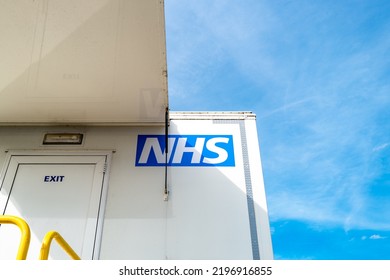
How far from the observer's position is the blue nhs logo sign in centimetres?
315

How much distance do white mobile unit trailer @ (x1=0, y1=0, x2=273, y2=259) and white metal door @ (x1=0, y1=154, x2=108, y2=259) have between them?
1 cm

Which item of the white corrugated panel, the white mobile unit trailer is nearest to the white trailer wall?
the white mobile unit trailer

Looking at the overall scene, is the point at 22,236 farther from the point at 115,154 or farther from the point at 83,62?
the point at 115,154

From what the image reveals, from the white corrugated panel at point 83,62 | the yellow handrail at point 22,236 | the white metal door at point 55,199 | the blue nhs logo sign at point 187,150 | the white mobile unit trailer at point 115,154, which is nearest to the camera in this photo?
the yellow handrail at point 22,236

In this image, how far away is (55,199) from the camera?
2.92m

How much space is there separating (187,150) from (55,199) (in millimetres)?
1509

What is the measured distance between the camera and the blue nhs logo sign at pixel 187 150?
315 centimetres

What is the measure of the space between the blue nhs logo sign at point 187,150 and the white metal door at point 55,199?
485 mm

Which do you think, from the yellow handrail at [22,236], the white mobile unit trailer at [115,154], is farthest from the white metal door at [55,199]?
the yellow handrail at [22,236]

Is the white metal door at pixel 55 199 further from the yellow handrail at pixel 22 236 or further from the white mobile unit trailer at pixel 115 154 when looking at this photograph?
the yellow handrail at pixel 22 236

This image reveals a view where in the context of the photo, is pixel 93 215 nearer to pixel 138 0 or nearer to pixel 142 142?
pixel 142 142

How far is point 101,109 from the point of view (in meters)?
3.10

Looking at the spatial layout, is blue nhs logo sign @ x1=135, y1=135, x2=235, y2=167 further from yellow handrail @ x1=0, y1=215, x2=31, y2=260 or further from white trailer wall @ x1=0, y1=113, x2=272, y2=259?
yellow handrail @ x1=0, y1=215, x2=31, y2=260
